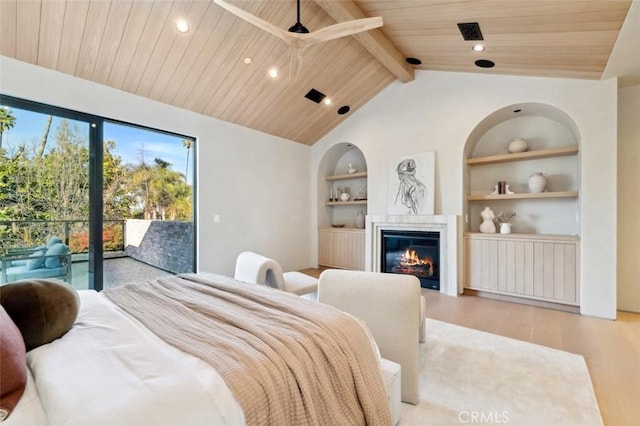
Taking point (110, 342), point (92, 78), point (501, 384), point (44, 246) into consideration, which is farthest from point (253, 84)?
point (501, 384)

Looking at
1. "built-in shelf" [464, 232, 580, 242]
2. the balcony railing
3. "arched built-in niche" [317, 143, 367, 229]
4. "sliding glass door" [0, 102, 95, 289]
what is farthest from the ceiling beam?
the balcony railing

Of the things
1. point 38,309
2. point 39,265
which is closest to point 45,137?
point 39,265

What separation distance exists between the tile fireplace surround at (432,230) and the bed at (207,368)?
10.7 ft

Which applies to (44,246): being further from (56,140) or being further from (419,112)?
(419,112)

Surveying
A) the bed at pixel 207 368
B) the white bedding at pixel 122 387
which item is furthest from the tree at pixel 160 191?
the white bedding at pixel 122 387

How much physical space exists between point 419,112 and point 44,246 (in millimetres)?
5381

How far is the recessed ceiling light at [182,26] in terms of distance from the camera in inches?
115

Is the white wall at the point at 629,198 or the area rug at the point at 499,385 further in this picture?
the white wall at the point at 629,198

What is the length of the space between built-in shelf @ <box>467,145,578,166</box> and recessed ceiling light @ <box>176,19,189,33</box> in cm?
419

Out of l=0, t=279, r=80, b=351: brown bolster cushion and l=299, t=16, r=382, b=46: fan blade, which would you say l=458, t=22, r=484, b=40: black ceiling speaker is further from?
l=0, t=279, r=80, b=351: brown bolster cushion

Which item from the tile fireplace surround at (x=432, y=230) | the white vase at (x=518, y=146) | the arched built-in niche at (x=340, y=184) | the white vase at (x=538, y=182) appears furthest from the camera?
the arched built-in niche at (x=340, y=184)

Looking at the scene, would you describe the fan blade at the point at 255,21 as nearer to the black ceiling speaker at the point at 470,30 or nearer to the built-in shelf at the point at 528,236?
the black ceiling speaker at the point at 470,30

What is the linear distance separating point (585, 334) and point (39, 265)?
582cm

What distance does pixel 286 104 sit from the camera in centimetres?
469
